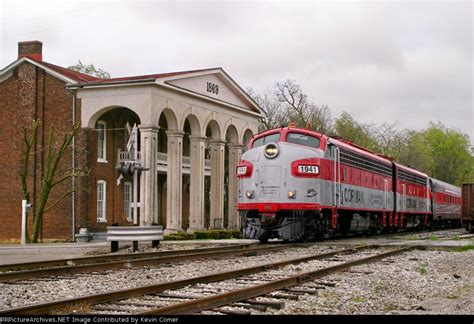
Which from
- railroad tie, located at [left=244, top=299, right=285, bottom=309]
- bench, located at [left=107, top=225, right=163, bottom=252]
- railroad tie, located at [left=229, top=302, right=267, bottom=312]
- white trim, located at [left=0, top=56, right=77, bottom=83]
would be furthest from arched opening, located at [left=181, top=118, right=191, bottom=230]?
railroad tie, located at [left=229, top=302, right=267, bottom=312]

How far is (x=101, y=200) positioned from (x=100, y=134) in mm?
3299

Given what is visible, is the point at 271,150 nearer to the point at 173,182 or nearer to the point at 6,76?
the point at 173,182

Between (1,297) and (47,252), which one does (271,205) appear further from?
(1,297)

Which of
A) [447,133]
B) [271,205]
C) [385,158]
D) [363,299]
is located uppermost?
[447,133]

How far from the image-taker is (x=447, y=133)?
339 ft

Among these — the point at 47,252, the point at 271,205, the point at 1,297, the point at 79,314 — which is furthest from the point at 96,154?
the point at 79,314

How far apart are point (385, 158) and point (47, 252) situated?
1659cm

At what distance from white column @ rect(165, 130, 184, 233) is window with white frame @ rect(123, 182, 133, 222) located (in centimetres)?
304

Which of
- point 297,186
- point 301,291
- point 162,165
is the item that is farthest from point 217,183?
point 301,291

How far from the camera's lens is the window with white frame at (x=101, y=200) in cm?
3385

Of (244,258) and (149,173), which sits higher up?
(149,173)

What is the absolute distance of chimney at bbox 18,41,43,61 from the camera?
35156 mm

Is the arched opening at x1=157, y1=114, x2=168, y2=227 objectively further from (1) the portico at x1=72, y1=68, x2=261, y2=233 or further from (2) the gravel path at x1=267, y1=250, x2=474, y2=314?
(2) the gravel path at x1=267, y1=250, x2=474, y2=314

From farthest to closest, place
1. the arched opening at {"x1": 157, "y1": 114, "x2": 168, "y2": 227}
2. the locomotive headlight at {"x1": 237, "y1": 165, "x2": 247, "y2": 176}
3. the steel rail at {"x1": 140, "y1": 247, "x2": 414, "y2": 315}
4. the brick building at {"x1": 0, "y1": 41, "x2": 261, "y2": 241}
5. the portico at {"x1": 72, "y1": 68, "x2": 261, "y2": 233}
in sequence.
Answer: the arched opening at {"x1": 157, "y1": 114, "x2": 168, "y2": 227} < the brick building at {"x1": 0, "y1": 41, "x2": 261, "y2": 241} < the portico at {"x1": 72, "y1": 68, "x2": 261, "y2": 233} < the locomotive headlight at {"x1": 237, "y1": 165, "x2": 247, "y2": 176} < the steel rail at {"x1": 140, "y1": 247, "x2": 414, "y2": 315}
